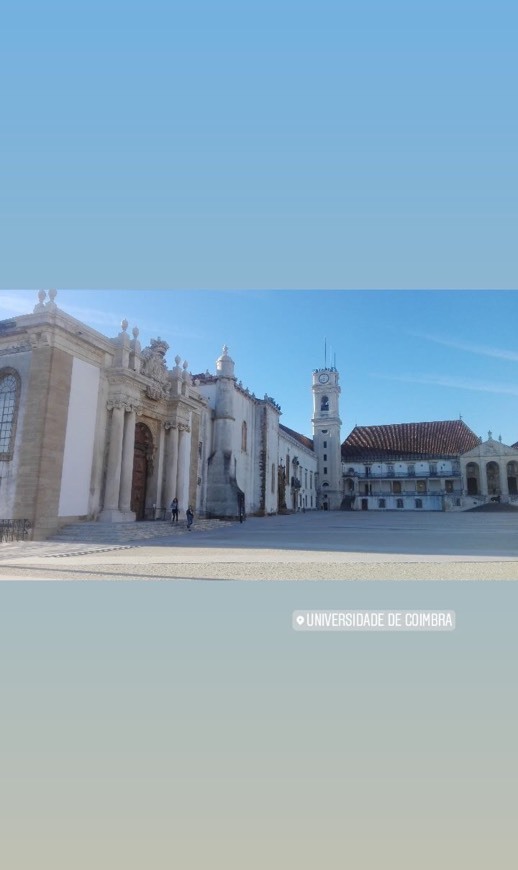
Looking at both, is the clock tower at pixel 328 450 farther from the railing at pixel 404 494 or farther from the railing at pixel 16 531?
the railing at pixel 16 531

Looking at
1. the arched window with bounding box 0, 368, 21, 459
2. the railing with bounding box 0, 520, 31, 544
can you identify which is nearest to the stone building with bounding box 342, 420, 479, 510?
the arched window with bounding box 0, 368, 21, 459

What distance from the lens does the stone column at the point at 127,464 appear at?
16.9 metres

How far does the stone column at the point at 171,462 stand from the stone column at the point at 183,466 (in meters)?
0.35

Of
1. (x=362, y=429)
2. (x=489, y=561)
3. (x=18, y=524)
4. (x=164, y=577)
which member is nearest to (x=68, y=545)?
(x=18, y=524)

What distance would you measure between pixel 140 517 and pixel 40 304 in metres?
8.69

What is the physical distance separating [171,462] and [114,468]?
4345 millimetres

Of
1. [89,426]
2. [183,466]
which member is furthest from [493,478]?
[89,426]

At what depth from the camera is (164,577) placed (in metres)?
6.51

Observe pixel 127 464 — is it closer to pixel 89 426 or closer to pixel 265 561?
pixel 89 426

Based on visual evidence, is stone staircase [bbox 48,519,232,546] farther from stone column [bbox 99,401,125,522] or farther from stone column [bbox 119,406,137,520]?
stone column [bbox 119,406,137,520]

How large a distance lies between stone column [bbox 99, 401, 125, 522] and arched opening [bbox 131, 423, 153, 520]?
96.9 inches

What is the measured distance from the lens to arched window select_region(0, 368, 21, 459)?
1401 cm

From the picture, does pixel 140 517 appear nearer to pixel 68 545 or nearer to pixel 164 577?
pixel 68 545

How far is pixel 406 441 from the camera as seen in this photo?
1407 inches
